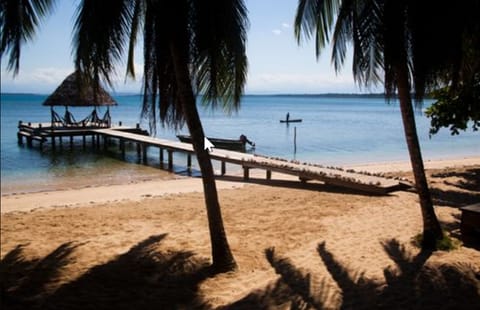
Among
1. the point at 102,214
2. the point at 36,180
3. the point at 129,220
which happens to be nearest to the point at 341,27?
the point at 129,220

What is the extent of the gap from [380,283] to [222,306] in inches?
76.3

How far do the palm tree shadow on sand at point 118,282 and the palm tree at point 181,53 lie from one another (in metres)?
0.63

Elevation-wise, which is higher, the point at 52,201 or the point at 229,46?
the point at 229,46

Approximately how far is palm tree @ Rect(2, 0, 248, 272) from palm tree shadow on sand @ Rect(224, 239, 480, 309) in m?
1.04

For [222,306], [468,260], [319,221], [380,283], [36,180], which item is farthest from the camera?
[36,180]

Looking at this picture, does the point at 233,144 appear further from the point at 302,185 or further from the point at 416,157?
the point at 416,157

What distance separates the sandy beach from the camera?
480 centimetres

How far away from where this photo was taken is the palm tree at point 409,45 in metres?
5.26

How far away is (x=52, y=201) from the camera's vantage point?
1206cm

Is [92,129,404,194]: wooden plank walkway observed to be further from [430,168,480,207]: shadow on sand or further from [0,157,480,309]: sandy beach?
[430,168,480,207]: shadow on sand

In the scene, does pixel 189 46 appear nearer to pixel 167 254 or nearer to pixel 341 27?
pixel 341 27

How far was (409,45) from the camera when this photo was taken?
572cm

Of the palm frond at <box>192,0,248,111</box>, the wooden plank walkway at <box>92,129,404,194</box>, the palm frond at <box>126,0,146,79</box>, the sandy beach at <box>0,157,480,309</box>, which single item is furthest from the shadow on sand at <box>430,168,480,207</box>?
the palm frond at <box>126,0,146,79</box>

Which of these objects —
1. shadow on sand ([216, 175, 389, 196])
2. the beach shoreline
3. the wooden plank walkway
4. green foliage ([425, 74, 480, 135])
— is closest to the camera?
green foliage ([425, 74, 480, 135])
